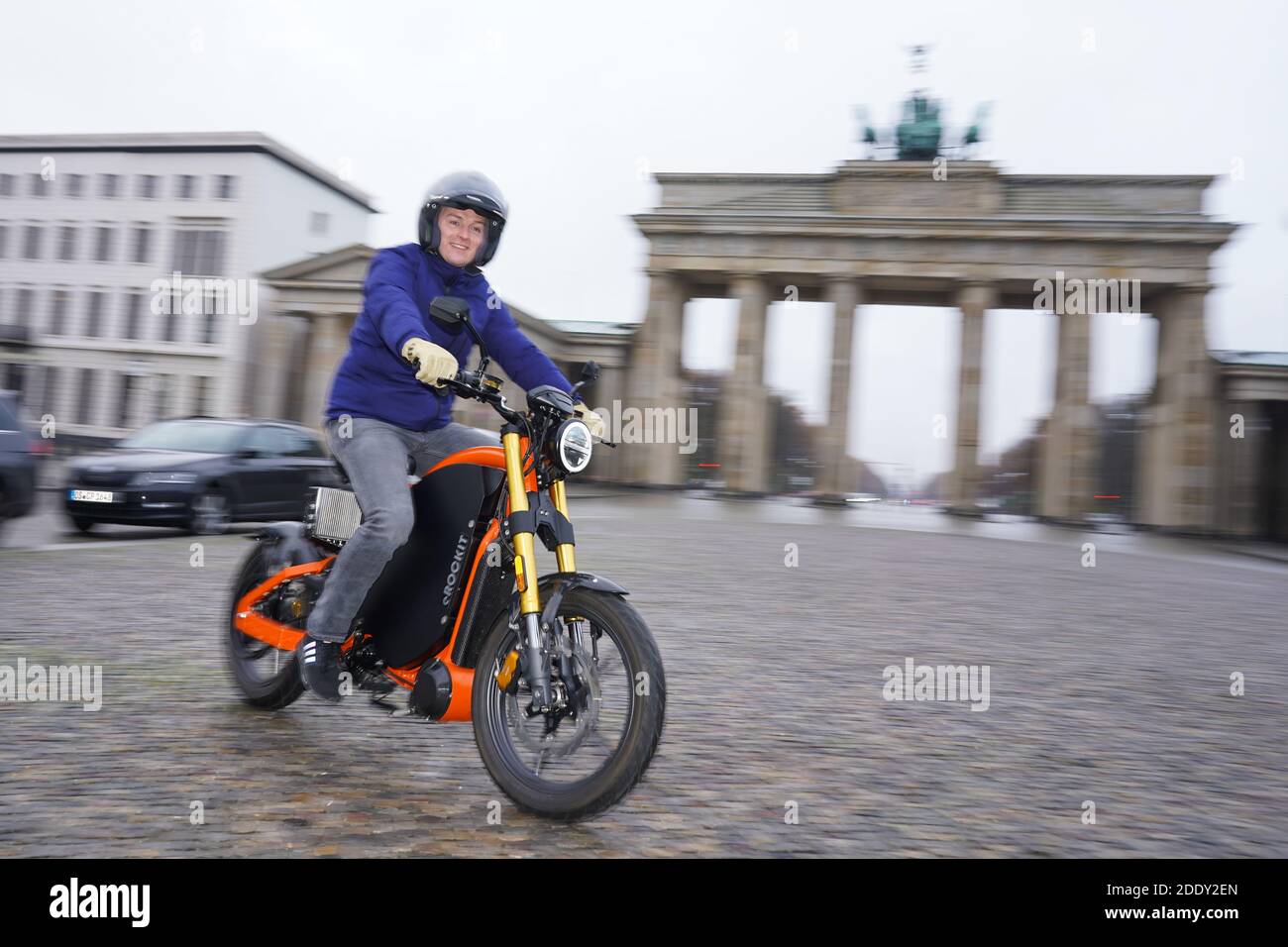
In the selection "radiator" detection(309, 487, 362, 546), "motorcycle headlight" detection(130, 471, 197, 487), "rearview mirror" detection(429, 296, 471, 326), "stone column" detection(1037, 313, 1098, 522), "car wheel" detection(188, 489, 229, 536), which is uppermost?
"stone column" detection(1037, 313, 1098, 522)

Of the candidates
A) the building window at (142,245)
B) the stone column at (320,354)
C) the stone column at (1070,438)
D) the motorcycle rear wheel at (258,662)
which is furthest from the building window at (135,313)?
the motorcycle rear wheel at (258,662)

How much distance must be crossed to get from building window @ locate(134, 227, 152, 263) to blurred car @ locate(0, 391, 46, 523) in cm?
5287

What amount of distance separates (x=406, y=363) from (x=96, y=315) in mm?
62954

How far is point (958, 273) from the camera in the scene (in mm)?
39188

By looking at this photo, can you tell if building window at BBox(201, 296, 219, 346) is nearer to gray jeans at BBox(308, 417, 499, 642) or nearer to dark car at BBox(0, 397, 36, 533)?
dark car at BBox(0, 397, 36, 533)

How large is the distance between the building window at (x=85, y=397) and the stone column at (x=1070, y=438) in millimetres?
49293

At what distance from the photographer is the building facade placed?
54938mm

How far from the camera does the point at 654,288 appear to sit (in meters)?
42.2

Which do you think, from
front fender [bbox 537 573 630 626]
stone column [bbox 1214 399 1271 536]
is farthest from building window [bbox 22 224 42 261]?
front fender [bbox 537 573 630 626]

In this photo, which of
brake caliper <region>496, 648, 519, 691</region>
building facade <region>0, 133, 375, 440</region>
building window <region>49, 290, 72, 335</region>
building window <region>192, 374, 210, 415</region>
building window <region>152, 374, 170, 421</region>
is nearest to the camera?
brake caliper <region>496, 648, 519, 691</region>

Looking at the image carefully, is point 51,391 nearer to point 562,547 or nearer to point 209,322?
point 209,322

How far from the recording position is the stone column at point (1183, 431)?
36.4m

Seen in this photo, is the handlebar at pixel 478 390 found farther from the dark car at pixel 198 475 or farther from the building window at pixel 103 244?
the building window at pixel 103 244

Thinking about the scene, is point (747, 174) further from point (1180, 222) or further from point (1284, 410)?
point (1284, 410)
